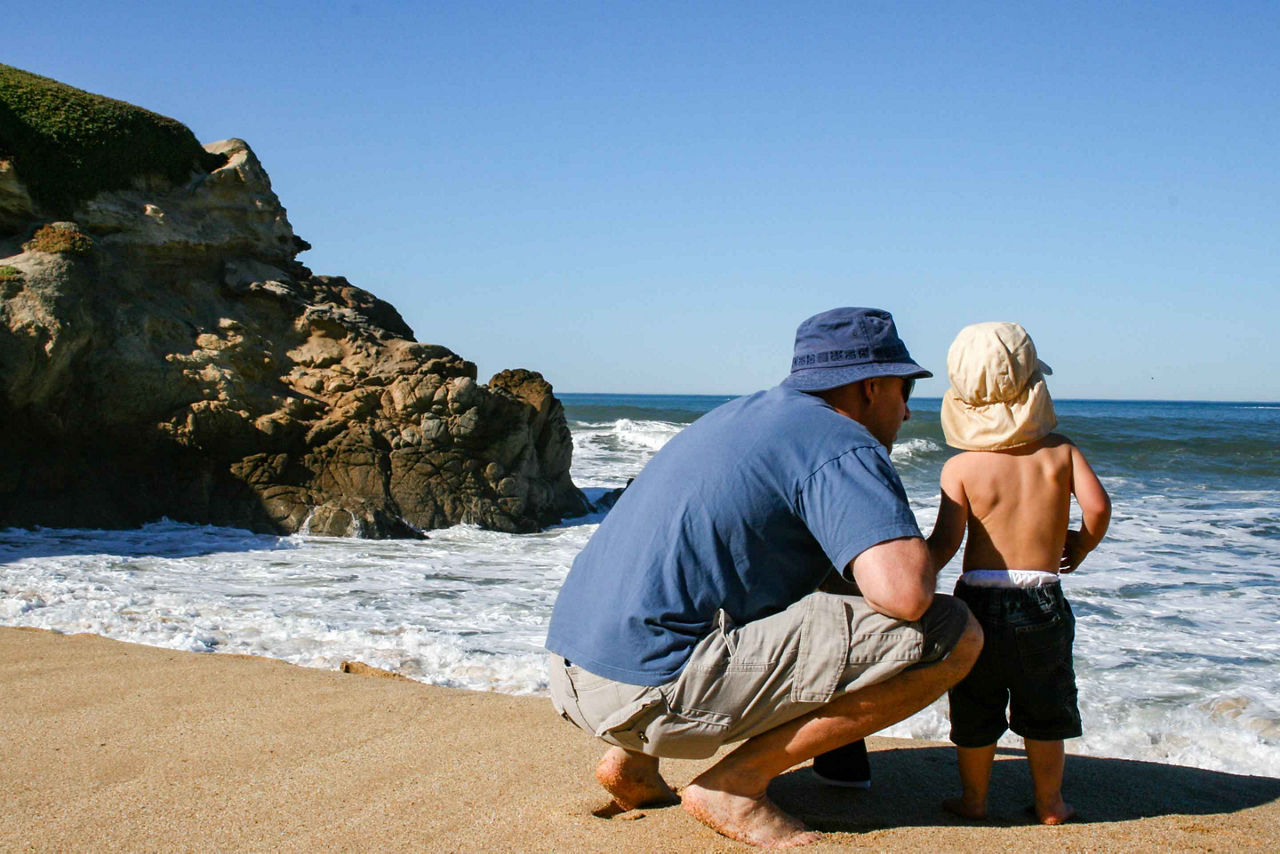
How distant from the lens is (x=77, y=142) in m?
10.7

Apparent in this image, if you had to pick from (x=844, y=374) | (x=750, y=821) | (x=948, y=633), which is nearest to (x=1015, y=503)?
(x=948, y=633)

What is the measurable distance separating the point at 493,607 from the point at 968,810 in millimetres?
4515

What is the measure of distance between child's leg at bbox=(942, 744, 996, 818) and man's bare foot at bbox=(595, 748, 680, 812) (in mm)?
828

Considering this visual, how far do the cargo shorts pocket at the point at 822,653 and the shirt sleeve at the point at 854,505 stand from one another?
132mm

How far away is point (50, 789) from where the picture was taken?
2770 millimetres

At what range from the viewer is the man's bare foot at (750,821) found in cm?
239

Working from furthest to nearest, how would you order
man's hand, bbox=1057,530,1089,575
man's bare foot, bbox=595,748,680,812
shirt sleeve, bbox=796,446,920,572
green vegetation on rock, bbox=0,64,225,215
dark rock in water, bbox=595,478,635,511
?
1. dark rock in water, bbox=595,478,635,511
2. green vegetation on rock, bbox=0,64,225,215
3. man's hand, bbox=1057,530,1089,575
4. man's bare foot, bbox=595,748,680,812
5. shirt sleeve, bbox=796,446,920,572

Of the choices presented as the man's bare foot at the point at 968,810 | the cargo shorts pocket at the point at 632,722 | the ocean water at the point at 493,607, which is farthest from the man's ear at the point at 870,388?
the ocean water at the point at 493,607

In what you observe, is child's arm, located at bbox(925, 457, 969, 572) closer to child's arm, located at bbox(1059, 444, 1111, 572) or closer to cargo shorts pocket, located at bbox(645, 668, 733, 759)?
child's arm, located at bbox(1059, 444, 1111, 572)

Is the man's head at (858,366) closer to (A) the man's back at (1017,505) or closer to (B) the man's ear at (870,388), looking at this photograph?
(B) the man's ear at (870,388)

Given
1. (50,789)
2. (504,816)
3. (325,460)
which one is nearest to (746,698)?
(504,816)

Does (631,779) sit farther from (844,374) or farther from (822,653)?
(844,374)

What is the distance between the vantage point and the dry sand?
8.13 feet

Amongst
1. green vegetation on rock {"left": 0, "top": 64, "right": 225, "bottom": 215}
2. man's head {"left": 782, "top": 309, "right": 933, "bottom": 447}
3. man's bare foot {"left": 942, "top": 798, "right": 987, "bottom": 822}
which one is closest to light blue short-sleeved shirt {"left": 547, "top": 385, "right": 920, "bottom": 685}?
man's head {"left": 782, "top": 309, "right": 933, "bottom": 447}
